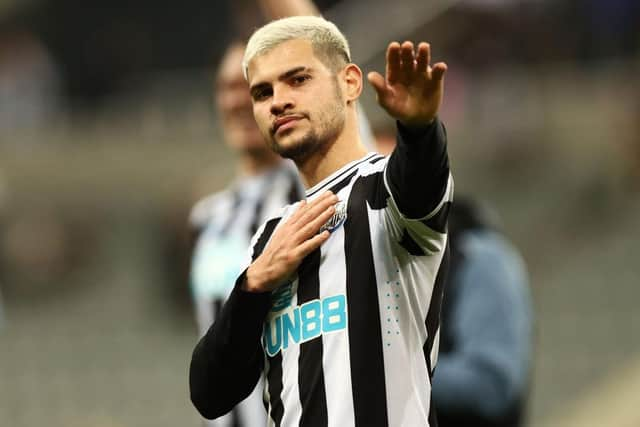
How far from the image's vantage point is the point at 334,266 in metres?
1.92

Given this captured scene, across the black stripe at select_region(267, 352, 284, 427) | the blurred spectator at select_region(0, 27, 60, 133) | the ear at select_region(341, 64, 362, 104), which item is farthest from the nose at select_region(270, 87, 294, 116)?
the blurred spectator at select_region(0, 27, 60, 133)

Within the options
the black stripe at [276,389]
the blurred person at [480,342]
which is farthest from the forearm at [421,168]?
the blurred person at [480,342]

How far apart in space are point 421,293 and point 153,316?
6698 mm

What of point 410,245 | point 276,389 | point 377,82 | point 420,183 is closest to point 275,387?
point 276,389

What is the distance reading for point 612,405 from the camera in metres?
7.03

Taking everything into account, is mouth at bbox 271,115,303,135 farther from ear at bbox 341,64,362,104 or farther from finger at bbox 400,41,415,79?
finger at bbox 400,41,415,79

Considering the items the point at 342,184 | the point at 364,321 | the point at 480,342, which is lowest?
the point at 480,342

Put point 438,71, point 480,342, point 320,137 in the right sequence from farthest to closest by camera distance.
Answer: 1. point 480,342
2. point 320,137
3. point 438,71

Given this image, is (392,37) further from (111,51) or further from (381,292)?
(381,292)

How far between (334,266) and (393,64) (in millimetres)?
356

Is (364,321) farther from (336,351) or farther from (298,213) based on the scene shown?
(298,213)

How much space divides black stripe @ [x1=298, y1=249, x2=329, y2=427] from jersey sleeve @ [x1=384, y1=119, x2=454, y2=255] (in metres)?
0.19

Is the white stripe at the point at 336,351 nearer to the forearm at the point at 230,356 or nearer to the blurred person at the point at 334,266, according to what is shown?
the blurred person at the point at 334,266

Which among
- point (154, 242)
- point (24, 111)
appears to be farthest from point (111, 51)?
point (154, 242)
